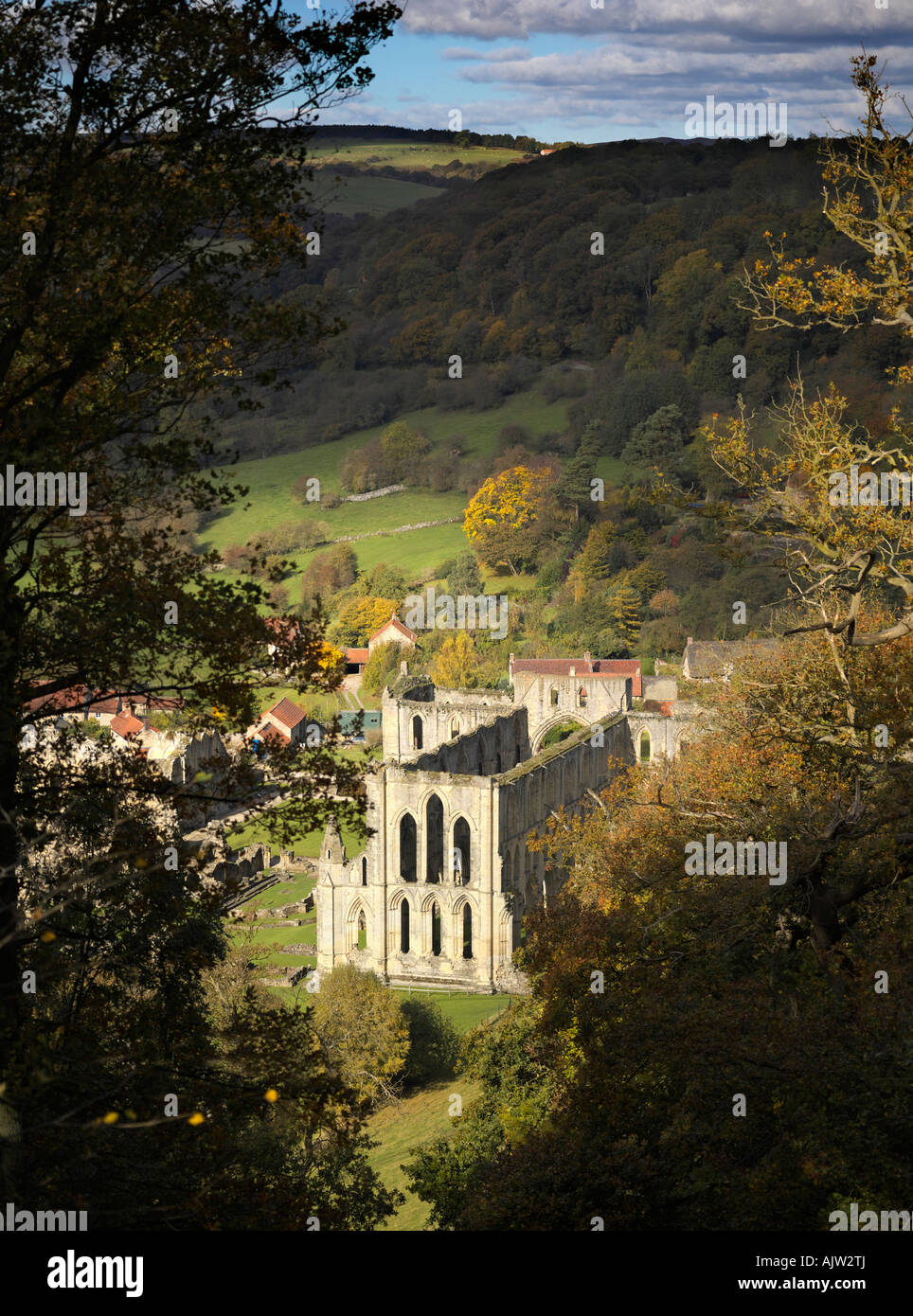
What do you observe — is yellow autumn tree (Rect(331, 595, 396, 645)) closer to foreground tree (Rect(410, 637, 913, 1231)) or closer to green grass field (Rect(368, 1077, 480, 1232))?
green grass field (Rect(368, 1077, 480, 1232))

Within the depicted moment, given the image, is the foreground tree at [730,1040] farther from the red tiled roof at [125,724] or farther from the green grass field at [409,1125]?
the red tiled roof at [125,724]

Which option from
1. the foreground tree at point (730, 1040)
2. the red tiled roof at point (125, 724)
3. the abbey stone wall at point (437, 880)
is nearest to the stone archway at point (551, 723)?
the abbey stone wall at point (437, 880)

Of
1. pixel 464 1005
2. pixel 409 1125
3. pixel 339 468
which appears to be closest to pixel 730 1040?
pixel 409 1125

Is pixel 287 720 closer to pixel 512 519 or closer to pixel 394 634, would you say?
pixel 394 634

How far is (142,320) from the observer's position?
49.8 ft

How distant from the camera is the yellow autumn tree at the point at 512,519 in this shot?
113 meters

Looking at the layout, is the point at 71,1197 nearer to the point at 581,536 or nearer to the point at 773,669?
the point at 773,669

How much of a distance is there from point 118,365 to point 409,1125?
2997 cm

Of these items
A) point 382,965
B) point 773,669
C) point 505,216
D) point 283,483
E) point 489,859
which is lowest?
point 382,965

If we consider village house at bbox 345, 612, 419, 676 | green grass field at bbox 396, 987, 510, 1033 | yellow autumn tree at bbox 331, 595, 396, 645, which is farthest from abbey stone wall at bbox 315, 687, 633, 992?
yellow autumn tree at bbox 331, 595, 396, 645

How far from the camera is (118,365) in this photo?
1700 centimetres

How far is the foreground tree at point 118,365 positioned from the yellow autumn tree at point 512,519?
96455 mm
